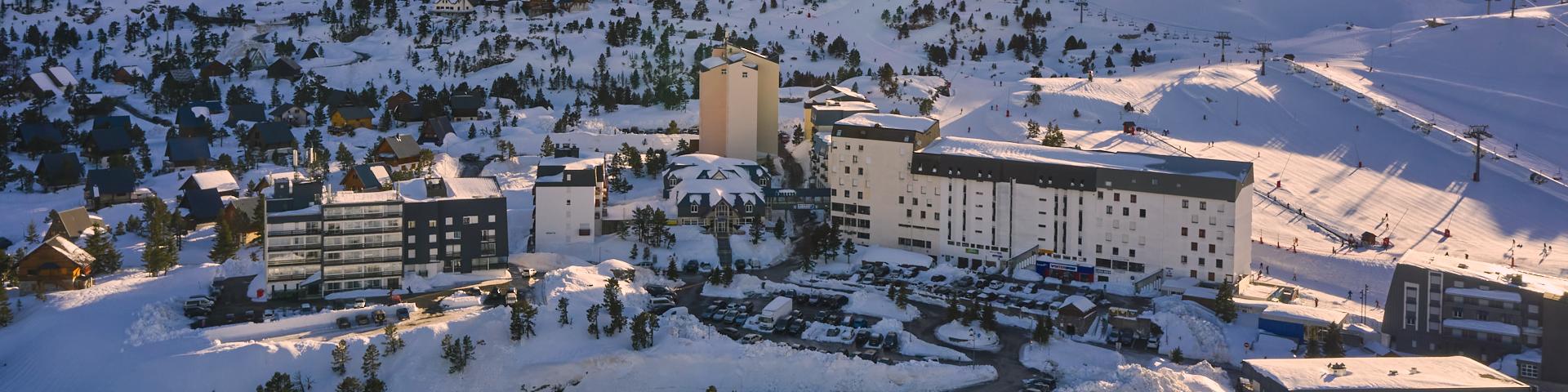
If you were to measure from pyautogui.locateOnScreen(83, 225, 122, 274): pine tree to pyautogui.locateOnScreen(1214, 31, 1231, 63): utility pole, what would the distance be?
66.6 metres

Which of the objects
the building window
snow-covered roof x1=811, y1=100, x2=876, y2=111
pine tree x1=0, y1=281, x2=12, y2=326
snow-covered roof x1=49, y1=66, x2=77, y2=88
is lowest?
the building window

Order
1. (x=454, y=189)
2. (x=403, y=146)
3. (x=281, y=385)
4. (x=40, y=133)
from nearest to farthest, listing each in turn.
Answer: (x=281, y=385) → (x=454, y=189) → (x=40, y=133) → (x=403, y=146)

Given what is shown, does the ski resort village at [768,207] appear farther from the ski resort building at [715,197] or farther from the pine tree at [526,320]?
the ski resort building at [715,197]

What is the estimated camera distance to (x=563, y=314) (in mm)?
45625

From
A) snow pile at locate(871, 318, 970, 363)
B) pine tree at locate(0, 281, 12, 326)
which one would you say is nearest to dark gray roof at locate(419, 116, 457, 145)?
pine tree at locate(0, 281, 12, 326)

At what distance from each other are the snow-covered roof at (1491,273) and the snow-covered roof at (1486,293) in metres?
0.25

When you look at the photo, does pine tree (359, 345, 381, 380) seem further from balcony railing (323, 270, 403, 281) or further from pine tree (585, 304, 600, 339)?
balcony railing (323, 270, 403, 281)

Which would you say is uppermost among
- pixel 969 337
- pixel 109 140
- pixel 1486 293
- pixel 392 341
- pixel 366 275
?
pixel 109 140

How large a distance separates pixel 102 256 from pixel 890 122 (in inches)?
1212

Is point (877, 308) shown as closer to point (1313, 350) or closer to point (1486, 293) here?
point (1313, 350)

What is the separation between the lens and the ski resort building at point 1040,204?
51750 millimetres

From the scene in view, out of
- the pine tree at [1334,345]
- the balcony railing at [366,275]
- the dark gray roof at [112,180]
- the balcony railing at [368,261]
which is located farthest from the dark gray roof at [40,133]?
the pine tree at [1334,345]

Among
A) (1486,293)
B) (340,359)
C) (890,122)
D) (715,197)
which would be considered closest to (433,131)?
(715,197)

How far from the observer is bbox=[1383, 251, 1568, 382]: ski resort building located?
41.6 meters
